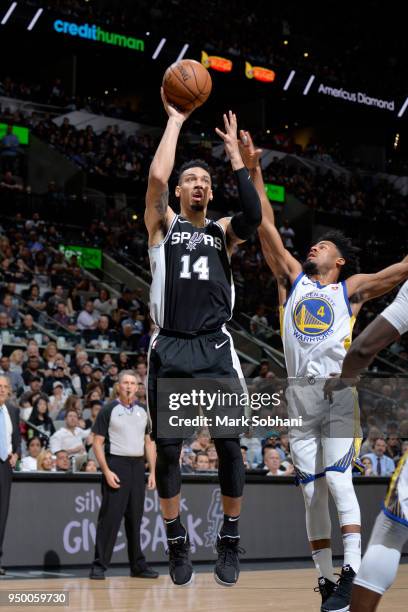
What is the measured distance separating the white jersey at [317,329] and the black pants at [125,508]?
Result: 3.84m

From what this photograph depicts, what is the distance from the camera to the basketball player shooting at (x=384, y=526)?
12.0 feet

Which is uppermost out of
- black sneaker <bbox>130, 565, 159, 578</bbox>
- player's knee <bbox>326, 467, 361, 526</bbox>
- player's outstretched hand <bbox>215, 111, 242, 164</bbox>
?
player's outstretched hand <bbox>215, 111, 242, 164</bbox>

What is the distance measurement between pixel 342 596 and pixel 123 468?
4.52 m

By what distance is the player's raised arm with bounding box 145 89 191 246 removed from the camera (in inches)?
212

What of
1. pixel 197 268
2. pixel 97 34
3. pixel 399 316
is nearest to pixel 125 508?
pixel 197 268

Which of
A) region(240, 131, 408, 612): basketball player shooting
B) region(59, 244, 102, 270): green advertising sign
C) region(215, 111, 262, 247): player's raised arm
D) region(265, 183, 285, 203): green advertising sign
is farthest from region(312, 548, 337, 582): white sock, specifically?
region(265, 183, 285, 203): green advertising sign

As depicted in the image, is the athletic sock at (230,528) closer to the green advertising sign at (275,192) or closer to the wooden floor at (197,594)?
the wooden floor at (197,594)

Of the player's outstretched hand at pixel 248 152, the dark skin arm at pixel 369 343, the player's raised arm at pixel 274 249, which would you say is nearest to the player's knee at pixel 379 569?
the dark skin arm at pixel 369 343

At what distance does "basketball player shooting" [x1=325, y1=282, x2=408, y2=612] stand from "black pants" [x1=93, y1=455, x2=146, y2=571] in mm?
6473

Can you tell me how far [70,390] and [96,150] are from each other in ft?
41.3

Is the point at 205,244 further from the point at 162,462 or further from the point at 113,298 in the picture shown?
the point at 113,298

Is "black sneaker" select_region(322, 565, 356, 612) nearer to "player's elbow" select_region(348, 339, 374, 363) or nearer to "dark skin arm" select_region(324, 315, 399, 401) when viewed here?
"dark skin arm" select_region(324, 315, 399, 401)

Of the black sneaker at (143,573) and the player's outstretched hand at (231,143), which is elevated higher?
the player's outstretched hand at (231,143)

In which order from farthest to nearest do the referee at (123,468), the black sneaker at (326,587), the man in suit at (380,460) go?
the man in suit at (380,460), the referee at (123,468), the black sneaker at (326,587)
